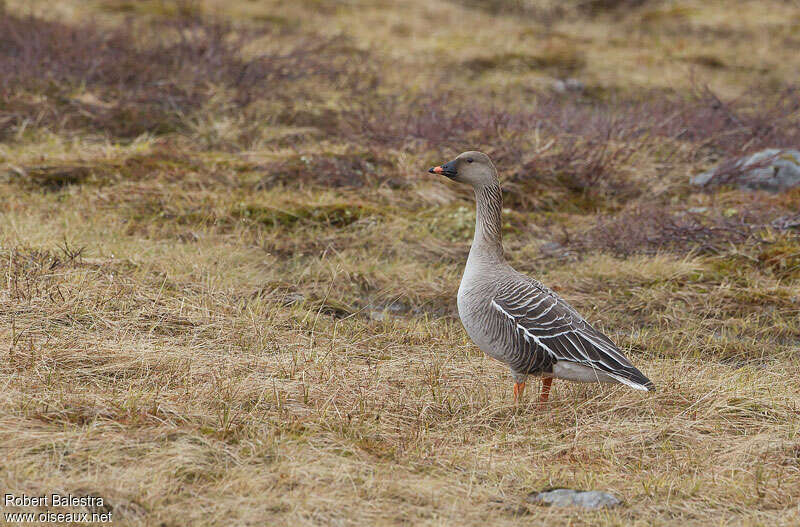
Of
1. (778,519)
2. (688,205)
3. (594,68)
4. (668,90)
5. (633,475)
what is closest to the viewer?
(778,519)

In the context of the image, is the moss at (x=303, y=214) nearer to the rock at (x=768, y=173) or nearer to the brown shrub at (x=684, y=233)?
the brown shrub at (x=684, y=233)

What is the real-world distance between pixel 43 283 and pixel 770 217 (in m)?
6.62

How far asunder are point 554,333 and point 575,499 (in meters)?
1.18

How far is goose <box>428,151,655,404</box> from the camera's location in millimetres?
4430

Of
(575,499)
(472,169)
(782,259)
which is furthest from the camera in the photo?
(782,259)

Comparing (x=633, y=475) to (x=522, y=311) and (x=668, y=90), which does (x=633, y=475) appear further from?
(x=668, y=90)

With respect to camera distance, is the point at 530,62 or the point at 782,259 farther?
the point at 530,62

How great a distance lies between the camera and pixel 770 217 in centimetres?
803

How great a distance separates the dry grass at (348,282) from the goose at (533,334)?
10.6 inches

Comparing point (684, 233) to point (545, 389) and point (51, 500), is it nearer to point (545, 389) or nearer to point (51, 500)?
point (545, 389)

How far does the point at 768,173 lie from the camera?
30.7 feet

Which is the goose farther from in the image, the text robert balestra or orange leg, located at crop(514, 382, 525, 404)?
the text robert balestra

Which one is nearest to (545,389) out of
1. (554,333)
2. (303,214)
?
(554,333)

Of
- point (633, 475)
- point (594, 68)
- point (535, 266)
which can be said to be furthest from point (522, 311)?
point (594, 68)
